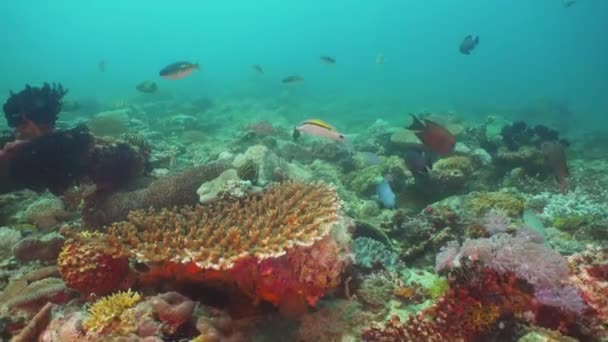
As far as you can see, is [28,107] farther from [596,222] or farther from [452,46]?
[452,46]

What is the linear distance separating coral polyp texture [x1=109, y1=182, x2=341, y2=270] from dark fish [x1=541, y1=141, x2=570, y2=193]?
7874 millimetres

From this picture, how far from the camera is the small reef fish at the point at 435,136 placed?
744cm

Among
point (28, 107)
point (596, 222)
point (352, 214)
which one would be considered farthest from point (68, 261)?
point (596, 222)

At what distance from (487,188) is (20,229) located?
1007cm

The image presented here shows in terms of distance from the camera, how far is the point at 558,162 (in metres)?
9.82

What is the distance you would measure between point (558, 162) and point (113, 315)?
10.5 metres

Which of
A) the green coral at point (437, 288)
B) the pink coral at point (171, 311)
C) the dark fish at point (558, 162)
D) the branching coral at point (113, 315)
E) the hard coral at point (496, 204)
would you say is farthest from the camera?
the dark fish at point (558, 162)

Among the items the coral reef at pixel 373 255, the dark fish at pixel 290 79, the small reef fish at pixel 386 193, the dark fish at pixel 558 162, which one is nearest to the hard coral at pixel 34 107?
the coral reef at pixel 373 255

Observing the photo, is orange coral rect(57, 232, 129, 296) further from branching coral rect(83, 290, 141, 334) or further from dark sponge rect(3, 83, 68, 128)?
dark sponge rect(3, 83, 68, 128)

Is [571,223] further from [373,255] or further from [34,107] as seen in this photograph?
[34,107]

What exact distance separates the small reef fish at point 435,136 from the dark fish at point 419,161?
2.74ft

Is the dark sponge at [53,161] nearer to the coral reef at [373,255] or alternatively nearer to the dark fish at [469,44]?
the coral reef at [373,255]

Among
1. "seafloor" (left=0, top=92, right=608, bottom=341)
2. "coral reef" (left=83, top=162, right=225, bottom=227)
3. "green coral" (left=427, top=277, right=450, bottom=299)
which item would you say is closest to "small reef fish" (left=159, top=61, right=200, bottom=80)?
"seafloor" (left=0, top=92, right=608, bottom=341)

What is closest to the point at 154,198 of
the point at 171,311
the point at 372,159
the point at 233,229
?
the point at 233,229
